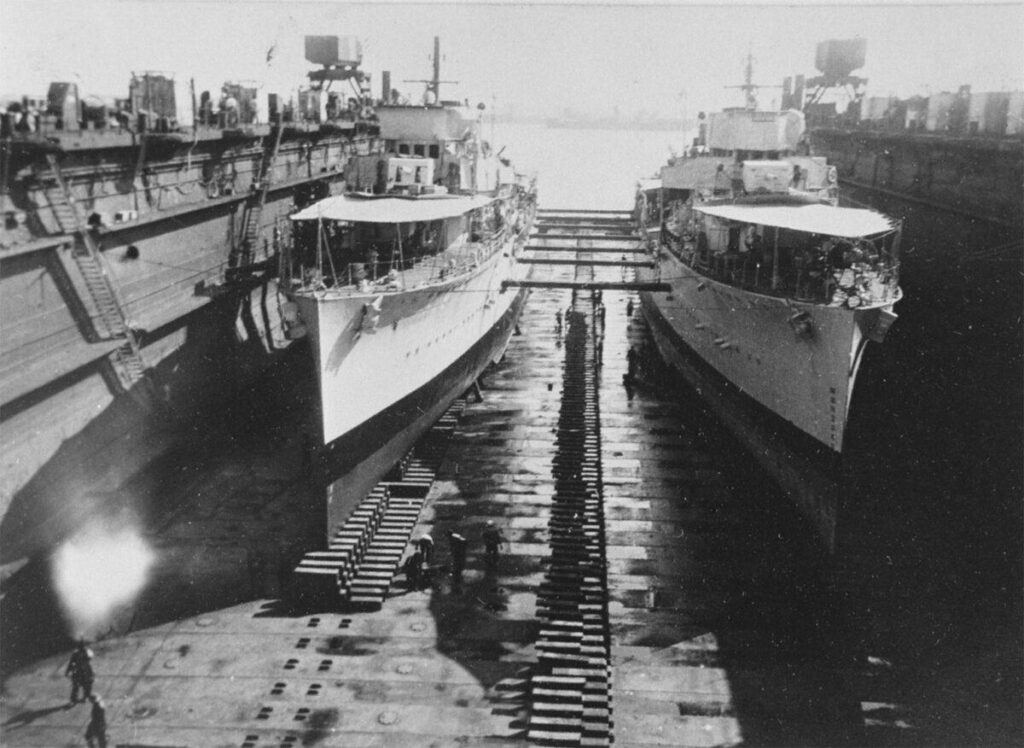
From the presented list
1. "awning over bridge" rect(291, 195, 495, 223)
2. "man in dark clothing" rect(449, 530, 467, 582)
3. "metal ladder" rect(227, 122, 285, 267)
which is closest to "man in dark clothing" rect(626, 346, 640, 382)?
"awning over bridge" rect(291, 195, 495, 223)

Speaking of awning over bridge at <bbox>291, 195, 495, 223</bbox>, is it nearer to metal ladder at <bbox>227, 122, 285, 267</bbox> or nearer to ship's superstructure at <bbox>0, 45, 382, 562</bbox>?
ship's superstructure at <bbox>0, 45, 382, 562</bbox>

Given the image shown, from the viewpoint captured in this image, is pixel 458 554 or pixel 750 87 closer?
pixel 458 554

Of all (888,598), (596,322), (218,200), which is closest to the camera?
(888,598)

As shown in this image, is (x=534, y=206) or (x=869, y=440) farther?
(x=534, y=206)

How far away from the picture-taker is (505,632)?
12.0m

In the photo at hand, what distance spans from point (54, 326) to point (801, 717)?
13.5 meters

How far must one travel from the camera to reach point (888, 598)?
12.9m

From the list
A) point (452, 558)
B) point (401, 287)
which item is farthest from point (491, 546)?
point (401, 287)

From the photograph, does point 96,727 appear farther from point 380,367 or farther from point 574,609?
point 380,367

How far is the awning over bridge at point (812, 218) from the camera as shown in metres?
15.2

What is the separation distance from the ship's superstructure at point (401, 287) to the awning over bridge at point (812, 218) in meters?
5.93

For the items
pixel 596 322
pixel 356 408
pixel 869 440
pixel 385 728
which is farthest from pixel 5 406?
pixel 596 322

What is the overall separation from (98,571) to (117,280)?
5921mm

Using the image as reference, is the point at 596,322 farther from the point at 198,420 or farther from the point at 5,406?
the point at 5,406
